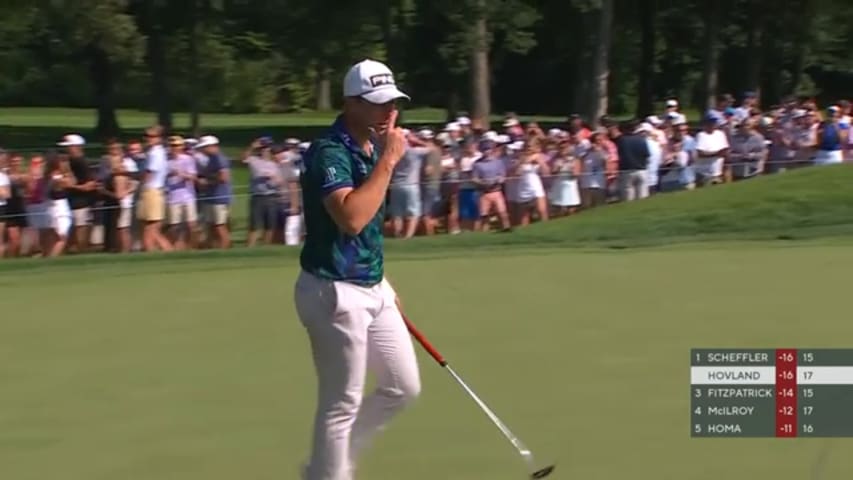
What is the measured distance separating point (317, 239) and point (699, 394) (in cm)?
214

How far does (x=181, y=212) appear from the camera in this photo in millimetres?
18812

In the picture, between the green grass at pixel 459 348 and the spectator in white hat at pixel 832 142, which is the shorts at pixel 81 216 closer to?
the green grass at pixel 459 348

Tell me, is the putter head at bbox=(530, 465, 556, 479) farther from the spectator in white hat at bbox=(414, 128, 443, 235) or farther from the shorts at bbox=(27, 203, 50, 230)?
the spectator in white hat at bbox=(414, 128, 443, 235)

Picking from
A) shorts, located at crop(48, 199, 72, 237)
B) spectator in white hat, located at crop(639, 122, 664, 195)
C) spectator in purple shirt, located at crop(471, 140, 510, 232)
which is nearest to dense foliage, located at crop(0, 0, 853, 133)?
spectator in white hat, located at crop(639, 122, 664, 195)

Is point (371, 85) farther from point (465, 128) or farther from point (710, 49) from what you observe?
point (710, 49)

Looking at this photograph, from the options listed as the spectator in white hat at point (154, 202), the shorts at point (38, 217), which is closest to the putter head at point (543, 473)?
the spectator in white hat at point (154, 202)

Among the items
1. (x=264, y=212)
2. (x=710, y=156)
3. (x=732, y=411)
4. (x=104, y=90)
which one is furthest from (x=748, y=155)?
(x=104, y=90)

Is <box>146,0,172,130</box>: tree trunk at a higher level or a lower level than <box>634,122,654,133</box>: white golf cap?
higher

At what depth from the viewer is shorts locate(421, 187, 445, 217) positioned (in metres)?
19.5

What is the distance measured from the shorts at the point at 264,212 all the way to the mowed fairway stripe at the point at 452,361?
12.5 ft

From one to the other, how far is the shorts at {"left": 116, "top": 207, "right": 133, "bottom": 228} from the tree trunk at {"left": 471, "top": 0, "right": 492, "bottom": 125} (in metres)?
20.5

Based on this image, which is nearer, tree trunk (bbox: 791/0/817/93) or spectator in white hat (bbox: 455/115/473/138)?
spectator in white hat (bbox: 455/115/473/138)

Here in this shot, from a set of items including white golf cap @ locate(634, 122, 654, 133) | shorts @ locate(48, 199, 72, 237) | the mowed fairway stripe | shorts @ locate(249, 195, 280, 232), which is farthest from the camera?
white golf cap @ locate(634, 122, 654, 133)

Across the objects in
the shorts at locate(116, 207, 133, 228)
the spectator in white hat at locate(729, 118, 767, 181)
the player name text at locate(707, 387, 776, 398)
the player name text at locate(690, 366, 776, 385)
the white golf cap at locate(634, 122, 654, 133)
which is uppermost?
the white golf cap at locate(634, 122, 654, 133)
